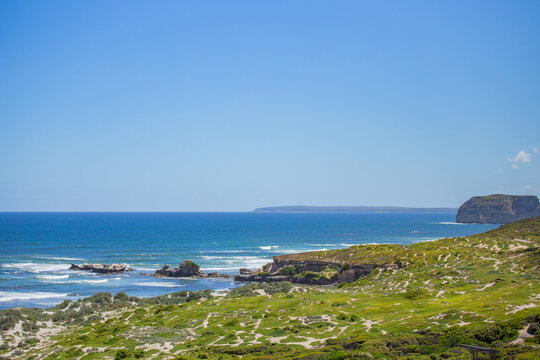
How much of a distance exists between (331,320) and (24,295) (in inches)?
1937

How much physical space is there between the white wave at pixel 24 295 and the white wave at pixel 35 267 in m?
21.0

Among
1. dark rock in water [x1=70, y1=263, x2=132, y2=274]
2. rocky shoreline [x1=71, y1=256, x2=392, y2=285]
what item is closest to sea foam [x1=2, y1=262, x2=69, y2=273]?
dark rock in water [x1=70, y1=263, x2=132, y2=274]

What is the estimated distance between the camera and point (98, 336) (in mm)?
34031

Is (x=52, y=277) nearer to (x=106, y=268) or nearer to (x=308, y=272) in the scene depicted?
(x=106, y=268)

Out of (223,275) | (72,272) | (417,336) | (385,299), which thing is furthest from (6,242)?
(417,336)

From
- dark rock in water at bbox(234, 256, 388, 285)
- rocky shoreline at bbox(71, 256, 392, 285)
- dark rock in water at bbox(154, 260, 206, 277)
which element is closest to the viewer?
dark rock in water at bbox(234, 256, 388, 285)

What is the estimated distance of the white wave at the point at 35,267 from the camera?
84537mm

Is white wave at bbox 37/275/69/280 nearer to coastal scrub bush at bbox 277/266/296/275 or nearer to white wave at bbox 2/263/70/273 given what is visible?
white wave at bbox 2/263/70/273

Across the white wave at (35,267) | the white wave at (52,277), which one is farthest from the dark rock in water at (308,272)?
the white wave at (35,267)

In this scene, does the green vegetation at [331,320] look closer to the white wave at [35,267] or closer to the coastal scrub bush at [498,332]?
the coastal scrub bush at [498,332]

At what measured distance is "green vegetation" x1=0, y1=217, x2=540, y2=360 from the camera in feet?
73.8

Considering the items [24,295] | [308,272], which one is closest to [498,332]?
[308,272]

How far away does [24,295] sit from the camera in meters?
61.6

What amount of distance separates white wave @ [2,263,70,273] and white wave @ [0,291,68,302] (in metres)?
21.0
